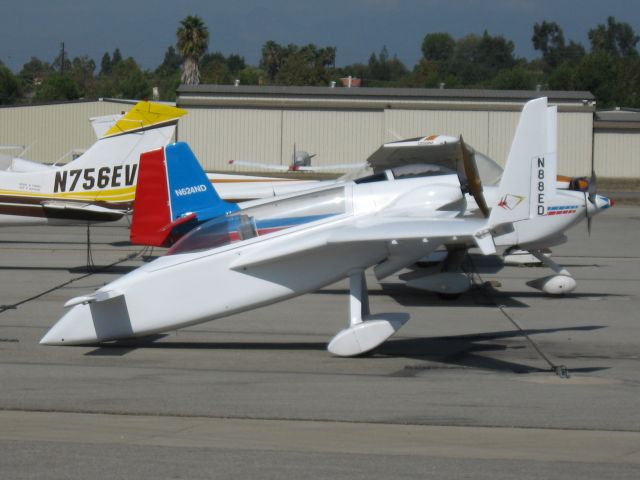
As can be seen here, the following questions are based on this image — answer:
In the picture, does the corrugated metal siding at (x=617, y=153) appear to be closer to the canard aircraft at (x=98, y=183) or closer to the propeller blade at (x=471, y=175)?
the canard aircraft at (x=98, y=183)

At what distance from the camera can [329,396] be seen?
7977 millimetres

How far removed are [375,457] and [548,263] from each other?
8.37m

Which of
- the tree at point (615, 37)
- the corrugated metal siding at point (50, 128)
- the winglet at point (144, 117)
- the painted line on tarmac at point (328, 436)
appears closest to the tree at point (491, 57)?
the tree at point (615, 37)

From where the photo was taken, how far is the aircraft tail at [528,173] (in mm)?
8500

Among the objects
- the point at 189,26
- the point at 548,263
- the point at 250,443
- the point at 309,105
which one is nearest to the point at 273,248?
the point at 250,443

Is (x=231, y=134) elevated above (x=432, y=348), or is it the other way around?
(x=231, y=134)

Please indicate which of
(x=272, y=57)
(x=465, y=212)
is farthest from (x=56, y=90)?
(x=465, y=212)

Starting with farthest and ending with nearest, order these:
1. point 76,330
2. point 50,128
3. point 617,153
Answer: point 50,128 → point 617,153 → point 76,330

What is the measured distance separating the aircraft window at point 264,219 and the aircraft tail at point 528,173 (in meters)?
2.35

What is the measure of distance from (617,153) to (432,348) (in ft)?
151

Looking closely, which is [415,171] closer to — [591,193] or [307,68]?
[591,193]

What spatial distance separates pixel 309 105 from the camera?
50625mm

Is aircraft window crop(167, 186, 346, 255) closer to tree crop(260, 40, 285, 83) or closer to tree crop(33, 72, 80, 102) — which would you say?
tree crop(33, 72, 80, 102)

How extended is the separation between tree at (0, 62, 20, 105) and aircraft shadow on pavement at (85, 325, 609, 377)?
86940 mm
